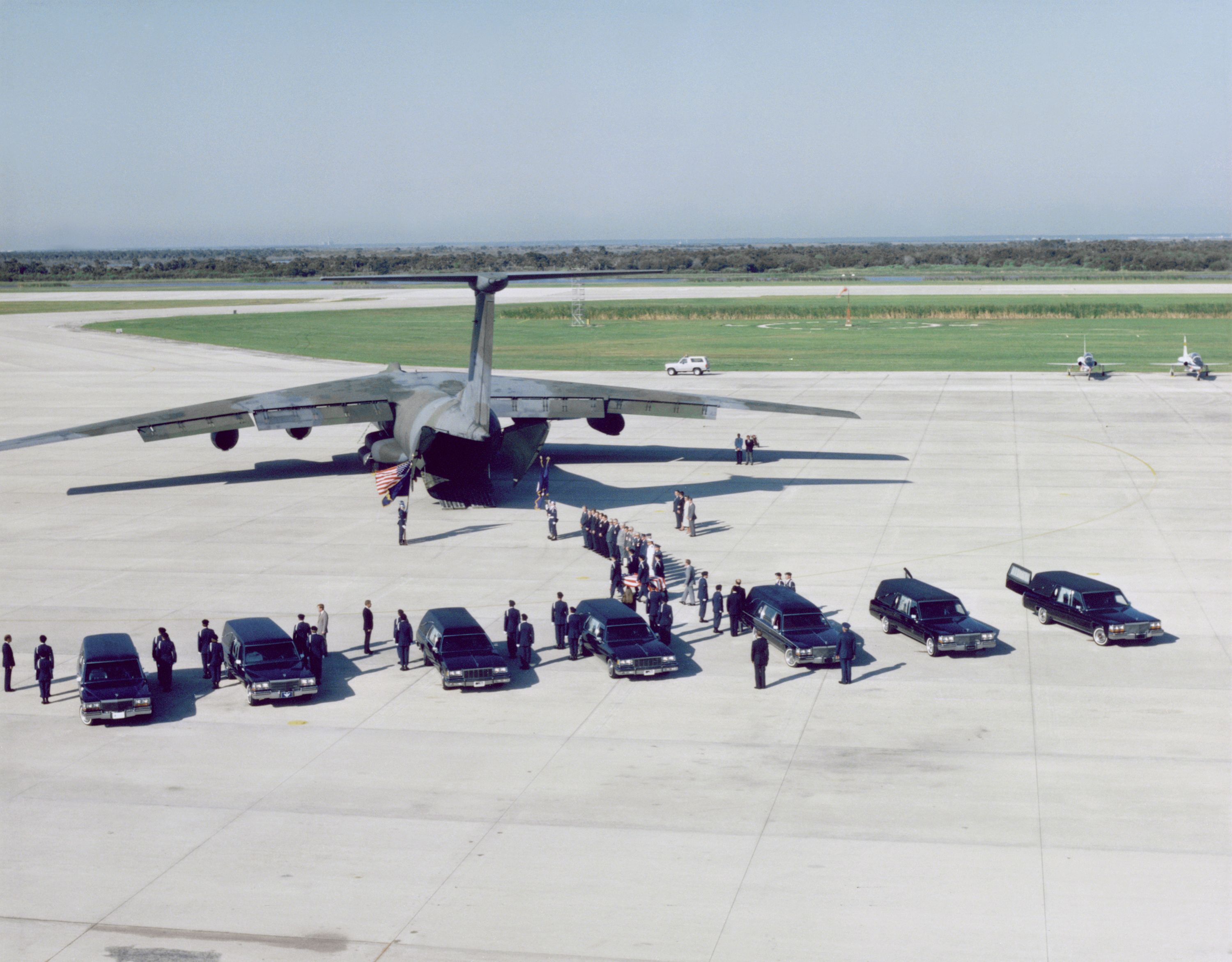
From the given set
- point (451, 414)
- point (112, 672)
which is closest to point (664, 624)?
point (112, 672)

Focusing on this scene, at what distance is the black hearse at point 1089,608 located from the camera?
89.4ft

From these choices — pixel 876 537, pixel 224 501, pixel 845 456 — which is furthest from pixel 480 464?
pixel 845 456

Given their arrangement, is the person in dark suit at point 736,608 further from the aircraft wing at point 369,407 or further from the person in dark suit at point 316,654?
the aircraft wing at point 369,407

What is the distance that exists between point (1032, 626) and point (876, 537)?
358 inches

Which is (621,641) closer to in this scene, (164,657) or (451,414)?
(164,657)

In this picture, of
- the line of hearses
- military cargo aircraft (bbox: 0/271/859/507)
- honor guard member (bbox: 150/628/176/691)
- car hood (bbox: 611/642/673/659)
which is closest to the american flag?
military cargo aircraft (bbox: 0/271/859/507)

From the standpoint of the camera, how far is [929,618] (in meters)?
27.6

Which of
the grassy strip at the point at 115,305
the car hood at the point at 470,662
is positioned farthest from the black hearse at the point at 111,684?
the grassy strip at the point at 115,305

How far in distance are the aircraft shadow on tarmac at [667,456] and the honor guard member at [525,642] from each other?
24622mm

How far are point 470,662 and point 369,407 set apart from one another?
914 inches

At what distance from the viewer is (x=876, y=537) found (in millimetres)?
37844

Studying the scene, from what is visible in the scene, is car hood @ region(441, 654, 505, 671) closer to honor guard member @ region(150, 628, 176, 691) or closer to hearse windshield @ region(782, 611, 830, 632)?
honor guard member @ region(150, 628, 176, 691)

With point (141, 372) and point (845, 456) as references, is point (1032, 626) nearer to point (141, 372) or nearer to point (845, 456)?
point (845, 456)

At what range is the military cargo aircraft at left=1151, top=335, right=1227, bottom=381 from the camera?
75812 mm
